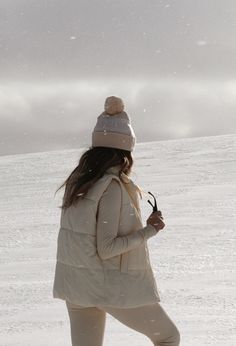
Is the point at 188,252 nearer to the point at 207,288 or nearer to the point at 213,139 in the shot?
the point at 207,288

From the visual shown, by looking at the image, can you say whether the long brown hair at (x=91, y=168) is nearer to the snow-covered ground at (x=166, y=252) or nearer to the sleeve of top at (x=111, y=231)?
the sleeve of top at (x=111, y=231)

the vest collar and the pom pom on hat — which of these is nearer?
the vest collar

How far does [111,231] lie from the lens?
267 cm

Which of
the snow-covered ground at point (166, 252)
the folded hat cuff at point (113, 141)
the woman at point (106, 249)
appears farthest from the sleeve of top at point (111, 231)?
the snow-covered ground at point (166, 252)

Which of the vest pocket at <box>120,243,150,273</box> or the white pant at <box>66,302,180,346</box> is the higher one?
the vest pocket at <box>120,243,150,273</box>

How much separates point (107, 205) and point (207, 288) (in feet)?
12.2

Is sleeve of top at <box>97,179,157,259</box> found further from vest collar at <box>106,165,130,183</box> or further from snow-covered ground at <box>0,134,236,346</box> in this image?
snow-covered ground at <box>0,134,236,346</box>

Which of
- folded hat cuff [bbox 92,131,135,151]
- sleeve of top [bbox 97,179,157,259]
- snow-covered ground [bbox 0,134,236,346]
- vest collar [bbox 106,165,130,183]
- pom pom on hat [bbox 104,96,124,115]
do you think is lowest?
snow-covered ground [bbox 0,134,236,346]

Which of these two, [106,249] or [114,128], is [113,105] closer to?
[114,128]

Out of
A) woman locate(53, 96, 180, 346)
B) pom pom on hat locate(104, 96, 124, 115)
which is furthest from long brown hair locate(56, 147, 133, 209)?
pom pom on hat locate(104, 96, 124, 115)

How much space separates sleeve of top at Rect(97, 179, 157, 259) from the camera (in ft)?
8.74

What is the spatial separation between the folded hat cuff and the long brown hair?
0.02 m

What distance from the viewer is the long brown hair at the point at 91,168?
8.94 feet

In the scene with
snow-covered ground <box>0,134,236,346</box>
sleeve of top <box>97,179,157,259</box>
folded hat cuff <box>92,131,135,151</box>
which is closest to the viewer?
sleeve of top <box>97,179,157,259</box>
